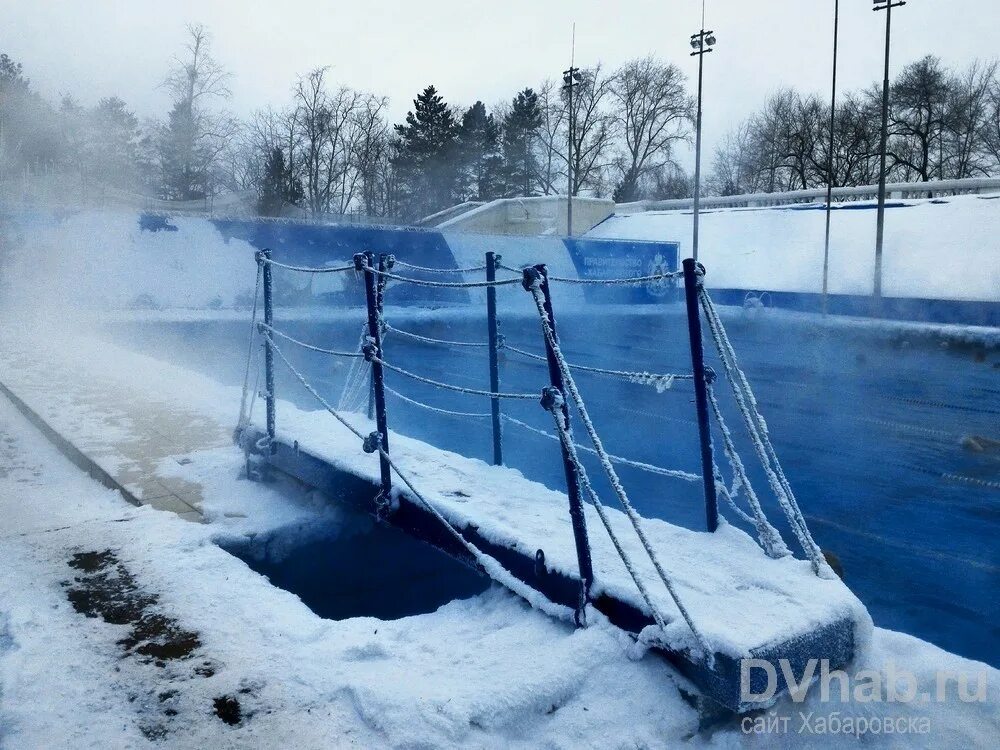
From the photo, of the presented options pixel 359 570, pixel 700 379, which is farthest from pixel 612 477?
pixel 359 570

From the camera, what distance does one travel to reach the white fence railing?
96.5 feet

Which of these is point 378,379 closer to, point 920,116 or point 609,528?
point 609,528

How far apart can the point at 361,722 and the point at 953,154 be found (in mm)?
47361

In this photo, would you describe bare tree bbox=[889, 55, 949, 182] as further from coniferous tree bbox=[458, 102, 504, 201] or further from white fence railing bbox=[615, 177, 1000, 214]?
coniferous tree bbox=[458, 102, 504, 201]

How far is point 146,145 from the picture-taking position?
38812 mm

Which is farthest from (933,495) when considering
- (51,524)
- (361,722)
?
(51,524)

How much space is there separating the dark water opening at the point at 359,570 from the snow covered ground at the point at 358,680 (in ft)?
2.76

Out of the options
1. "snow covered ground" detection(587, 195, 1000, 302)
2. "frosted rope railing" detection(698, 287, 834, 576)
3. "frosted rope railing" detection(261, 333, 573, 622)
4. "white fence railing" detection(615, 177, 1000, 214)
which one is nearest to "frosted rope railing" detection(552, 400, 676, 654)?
"frosted rope railing" detection(261, 333, 573, 622)

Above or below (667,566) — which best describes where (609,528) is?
above

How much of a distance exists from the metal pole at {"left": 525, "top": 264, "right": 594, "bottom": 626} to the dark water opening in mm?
1339

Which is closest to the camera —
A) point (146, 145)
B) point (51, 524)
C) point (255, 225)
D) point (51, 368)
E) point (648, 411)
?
point (51, 524)

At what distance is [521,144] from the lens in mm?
50281

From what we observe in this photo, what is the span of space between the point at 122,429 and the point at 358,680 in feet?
14.4

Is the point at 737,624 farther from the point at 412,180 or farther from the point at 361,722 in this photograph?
the point at 412,180
